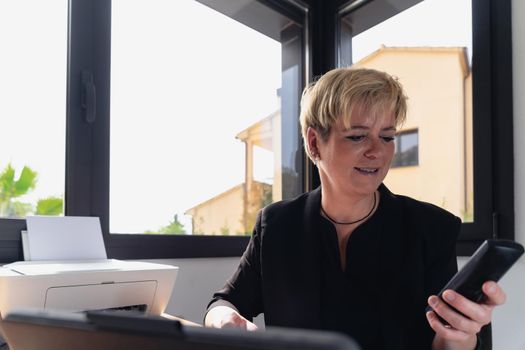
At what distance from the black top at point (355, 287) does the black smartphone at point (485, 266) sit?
0.34m

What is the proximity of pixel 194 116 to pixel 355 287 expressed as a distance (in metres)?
1.16

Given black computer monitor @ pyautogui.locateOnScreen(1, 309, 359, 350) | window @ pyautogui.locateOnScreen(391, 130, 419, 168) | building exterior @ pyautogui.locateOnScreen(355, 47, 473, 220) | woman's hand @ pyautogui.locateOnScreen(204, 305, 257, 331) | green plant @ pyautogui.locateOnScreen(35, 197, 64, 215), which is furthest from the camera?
window @ pyautogui.locateOnScreen(391, 130, 419, 168)

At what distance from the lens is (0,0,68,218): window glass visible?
1466mm

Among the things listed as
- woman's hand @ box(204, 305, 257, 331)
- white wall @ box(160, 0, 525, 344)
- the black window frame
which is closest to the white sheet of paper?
the black window frame

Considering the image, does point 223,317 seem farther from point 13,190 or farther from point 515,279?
point 515,279

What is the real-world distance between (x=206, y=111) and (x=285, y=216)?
938 mm

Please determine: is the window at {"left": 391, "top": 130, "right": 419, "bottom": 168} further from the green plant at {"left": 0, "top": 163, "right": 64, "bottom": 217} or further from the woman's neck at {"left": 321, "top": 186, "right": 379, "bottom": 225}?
the green plant at {"left": 0, "top": 163, "right": 64, "bottom": 217}

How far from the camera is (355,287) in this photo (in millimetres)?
1216

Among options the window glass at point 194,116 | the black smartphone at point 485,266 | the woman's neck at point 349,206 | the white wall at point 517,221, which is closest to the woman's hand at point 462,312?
the black smartphone at point 485,266

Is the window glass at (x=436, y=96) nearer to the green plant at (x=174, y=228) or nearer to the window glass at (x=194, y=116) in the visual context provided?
the window glass at (x=194, y=116)

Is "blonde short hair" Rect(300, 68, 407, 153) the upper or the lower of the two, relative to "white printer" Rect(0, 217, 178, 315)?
upper

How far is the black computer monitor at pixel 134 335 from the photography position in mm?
295

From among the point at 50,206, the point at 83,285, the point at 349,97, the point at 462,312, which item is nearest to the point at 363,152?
the point at 349,97

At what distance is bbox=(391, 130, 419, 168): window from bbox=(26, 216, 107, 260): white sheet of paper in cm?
129
